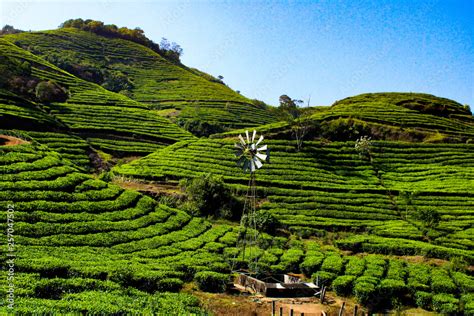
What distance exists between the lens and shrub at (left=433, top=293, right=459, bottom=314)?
2602 centimetres

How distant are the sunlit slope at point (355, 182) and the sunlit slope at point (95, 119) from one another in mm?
8132

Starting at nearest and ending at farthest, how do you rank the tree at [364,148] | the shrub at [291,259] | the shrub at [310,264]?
1. the shrub at [310,264]
2. the shrub at [291,259]
3. the tree at [364,148]

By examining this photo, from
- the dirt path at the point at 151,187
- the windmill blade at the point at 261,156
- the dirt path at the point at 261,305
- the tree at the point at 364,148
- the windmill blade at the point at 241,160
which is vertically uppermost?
the tree at the point at 364,148

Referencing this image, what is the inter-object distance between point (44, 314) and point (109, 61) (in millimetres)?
115319

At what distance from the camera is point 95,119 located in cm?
7150

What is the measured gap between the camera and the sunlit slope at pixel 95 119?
198 feet

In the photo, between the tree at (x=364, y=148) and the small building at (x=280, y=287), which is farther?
the tree at (x=364, y=148)

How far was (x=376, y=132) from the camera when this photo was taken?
71.9m

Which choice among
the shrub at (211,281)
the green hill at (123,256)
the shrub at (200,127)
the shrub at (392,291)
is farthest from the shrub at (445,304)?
the shrub at (200,127)

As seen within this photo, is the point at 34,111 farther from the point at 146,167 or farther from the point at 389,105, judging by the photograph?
the point at 389,105

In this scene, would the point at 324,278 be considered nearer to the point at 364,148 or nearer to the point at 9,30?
the point at 364,148

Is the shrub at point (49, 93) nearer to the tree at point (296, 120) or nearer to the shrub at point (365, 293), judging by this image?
the tree at point (296, 120)

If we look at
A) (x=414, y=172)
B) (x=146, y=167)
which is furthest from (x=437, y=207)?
(x=146, y=167)

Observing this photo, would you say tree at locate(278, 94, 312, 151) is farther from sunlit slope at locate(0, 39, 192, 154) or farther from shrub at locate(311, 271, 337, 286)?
shrub at locate(311, 271, 337, 286)
